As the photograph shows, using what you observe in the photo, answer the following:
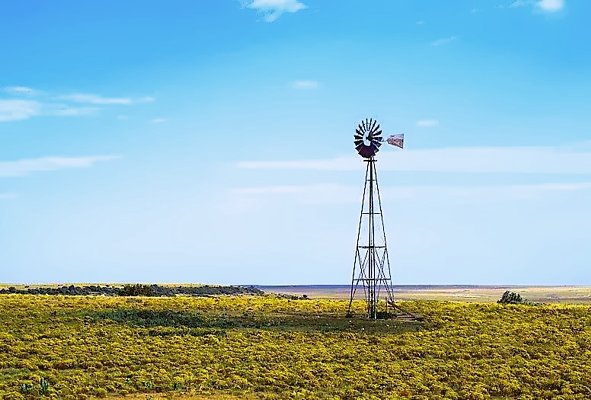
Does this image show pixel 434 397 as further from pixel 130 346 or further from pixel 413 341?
pixel 130 346

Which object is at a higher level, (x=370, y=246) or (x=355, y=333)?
(x=370, y=246)

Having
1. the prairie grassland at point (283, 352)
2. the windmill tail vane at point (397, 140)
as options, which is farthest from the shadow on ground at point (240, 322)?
the windmill tail vane at point (397, 140)

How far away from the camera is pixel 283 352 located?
45.5 metres

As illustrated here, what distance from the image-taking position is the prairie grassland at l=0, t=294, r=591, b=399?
38406 millimetres

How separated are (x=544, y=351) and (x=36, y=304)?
1426 inches

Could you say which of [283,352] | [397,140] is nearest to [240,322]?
[283,352]

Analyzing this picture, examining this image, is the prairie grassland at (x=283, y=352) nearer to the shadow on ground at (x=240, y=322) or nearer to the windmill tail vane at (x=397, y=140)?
the shadow on ground at (x=240, y=322)

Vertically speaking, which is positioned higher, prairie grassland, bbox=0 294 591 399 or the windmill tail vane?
the windmill tail vane

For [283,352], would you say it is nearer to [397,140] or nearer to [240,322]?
[240,322]

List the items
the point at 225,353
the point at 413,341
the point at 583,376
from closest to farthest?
1. the point at 583,376
2. the point at 225,353
3. the point at 413,341

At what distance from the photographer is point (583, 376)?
137 feet

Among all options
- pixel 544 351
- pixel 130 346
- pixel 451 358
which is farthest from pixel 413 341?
pixel 130 346

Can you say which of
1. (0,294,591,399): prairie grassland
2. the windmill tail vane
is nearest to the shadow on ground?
(0,294,591,399): prairie grassland

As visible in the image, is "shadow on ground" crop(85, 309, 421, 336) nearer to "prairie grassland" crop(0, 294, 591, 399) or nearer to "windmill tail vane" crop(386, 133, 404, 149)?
"prairie grassland" crop(0, 294, 591, 399)
